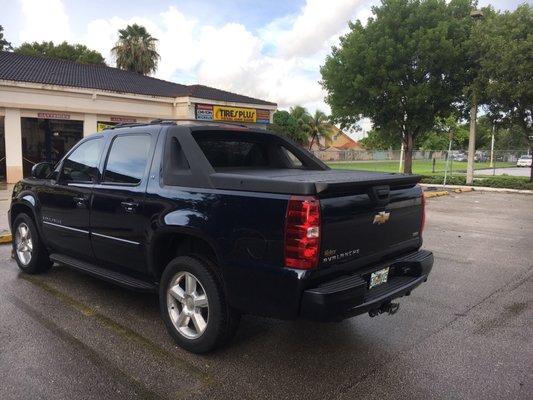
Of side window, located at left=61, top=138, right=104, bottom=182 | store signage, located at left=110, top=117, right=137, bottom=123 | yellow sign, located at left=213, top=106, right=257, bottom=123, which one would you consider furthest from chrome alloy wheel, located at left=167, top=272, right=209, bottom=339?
yellow sign, located at left=213, top=106, right=257, bottom=123

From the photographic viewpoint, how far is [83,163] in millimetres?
5129

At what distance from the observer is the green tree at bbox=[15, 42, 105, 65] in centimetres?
4260

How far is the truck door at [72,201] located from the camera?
4.82 metres

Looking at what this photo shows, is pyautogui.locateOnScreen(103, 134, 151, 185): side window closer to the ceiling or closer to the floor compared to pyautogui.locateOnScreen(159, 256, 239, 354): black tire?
closer to the ceiling

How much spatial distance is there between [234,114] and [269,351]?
23998 mm

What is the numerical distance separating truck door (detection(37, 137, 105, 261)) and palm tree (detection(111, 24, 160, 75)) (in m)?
41.4

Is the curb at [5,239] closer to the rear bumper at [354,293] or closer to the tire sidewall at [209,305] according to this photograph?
the tire sidewall at [209,305]

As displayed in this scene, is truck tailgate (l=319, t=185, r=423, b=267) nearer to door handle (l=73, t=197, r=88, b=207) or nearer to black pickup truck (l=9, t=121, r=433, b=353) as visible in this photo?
black pickup truck (l=9, t=121, r=433, b=353)

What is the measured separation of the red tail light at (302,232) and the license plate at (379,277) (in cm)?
71

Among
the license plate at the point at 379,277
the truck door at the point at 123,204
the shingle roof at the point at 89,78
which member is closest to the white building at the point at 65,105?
the shingle roof at the point at 89,78

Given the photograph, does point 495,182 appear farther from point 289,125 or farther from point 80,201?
point 289,125

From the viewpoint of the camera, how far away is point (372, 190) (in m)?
3.62

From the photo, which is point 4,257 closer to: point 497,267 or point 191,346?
point 191,346

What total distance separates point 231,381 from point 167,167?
1.81m
